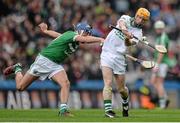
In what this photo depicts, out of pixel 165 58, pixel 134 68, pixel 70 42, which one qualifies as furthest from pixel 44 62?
pixel 134 68

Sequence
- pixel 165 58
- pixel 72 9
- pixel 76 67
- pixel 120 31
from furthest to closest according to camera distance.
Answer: pixel 72 9, pixel 76 67, pixel 165 58, pixel 120 31

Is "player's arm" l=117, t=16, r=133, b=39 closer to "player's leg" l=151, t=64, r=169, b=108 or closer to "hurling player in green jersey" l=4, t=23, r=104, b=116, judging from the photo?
"hurling player in green jersey" l=4, t=23, r=104, b=116

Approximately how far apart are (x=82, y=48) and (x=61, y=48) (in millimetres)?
10508

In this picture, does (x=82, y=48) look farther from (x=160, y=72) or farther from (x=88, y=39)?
(x=88, y=39)

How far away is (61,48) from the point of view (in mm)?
17531

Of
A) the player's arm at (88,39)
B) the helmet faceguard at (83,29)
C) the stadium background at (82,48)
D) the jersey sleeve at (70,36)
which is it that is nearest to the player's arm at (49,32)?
the jersey sleeve at (70,36)

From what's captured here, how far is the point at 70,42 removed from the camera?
56.8ft

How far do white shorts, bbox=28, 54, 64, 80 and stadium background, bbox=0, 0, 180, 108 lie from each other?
6.67 m

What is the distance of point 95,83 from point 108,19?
361cm

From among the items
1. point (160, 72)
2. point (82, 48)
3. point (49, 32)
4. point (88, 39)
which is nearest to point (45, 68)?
point (49, 32)

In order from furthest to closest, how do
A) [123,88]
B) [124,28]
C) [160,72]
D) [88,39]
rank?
[160,72]
[123,88]
[124,28]
[88,39]

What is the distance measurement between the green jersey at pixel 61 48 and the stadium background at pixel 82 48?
22.8 ft

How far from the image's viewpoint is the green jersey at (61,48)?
17328 millimetres

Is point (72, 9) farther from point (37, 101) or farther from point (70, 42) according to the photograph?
point (70, 42)
